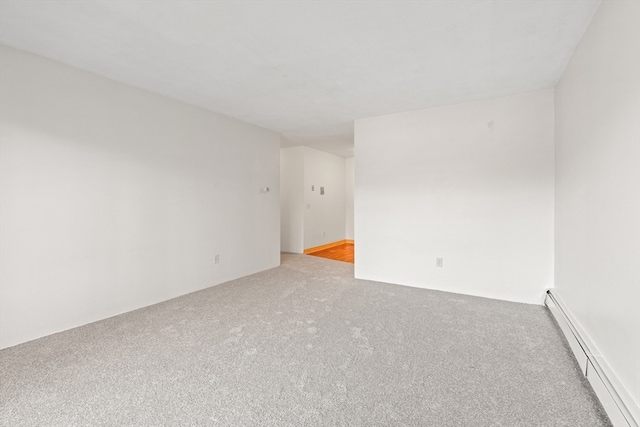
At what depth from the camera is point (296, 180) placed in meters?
6.51

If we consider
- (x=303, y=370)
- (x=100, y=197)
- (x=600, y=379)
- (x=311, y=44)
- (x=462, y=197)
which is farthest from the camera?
(x=462, y=197)

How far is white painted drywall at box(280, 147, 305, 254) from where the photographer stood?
6460 mm

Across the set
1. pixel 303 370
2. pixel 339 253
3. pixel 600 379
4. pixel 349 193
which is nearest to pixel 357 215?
pixel 339 253

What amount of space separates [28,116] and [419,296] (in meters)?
4.13

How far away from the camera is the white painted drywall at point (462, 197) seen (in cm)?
321

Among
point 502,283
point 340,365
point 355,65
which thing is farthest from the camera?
point 502,283

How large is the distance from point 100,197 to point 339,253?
4528mm

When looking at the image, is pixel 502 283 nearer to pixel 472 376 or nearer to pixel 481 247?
pixel 481 247

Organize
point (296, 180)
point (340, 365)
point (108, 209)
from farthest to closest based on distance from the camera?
point (296, 180), point (108, 209), point (340, 365)

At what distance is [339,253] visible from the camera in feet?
21.1

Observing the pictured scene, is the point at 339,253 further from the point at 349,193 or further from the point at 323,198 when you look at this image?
the point at 349,193

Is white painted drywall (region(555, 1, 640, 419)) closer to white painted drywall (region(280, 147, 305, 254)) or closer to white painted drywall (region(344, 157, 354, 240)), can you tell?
white painted drywall (region(280, 147, 305, 254))

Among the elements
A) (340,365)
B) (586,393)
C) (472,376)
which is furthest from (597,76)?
(340,365)

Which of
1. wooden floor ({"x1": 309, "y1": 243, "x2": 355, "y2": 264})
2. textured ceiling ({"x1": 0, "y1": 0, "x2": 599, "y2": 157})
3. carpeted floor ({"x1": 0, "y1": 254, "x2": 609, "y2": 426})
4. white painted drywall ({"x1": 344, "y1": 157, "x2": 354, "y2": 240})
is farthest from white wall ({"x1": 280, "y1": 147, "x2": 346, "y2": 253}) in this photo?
carpeted floor ({"x1": 0, "y1": 254, "x2": 609, "y2": 426})
